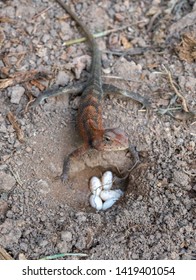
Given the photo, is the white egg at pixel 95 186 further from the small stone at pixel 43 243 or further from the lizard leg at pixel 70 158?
the small stone at pixel 43 243

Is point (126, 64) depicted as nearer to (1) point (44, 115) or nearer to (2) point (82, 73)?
(2) point (82, 73)

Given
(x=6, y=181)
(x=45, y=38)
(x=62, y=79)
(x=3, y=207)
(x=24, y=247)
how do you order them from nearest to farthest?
(x=24, y=247), (x=3, y=207), (x=6, y=181), (x=62, y=79), (x=45, y=38)

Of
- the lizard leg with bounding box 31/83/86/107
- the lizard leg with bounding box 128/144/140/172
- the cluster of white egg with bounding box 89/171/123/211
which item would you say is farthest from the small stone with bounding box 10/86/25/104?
the lizard leg with bounding box 128/144/140/172

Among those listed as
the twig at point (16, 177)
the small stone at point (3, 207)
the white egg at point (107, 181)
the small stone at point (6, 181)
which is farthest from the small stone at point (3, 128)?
the white egg at point (107, 181)

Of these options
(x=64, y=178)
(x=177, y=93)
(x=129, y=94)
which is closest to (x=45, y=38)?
(x=129, y=94)

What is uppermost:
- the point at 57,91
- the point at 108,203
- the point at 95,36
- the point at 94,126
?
the point at 95,36

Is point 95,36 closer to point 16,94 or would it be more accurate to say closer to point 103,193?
point 16,94

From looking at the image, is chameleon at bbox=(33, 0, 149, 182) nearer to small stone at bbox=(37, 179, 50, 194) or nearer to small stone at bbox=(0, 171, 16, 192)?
small stone at bbox=(37, 179, 50, 194)
